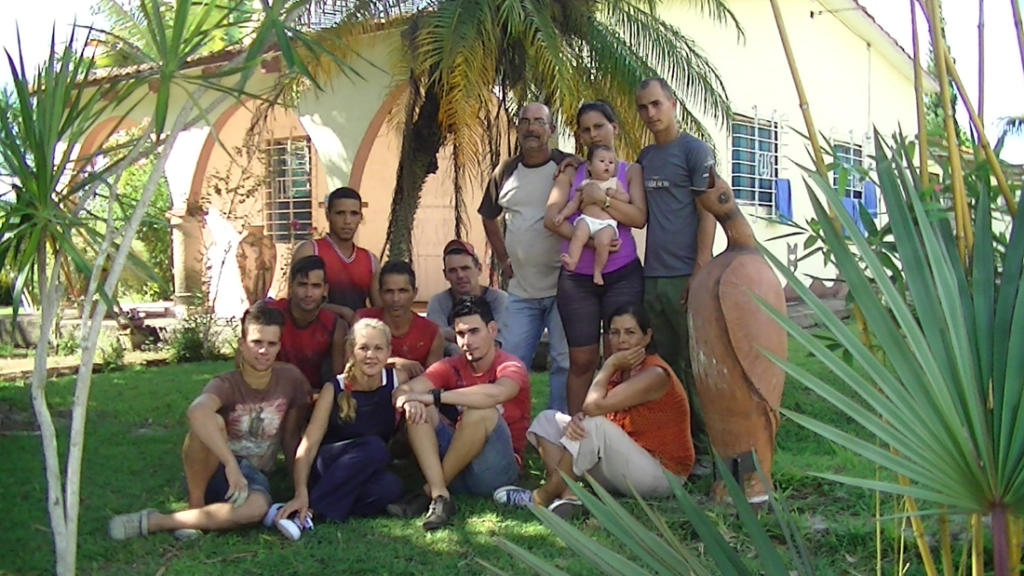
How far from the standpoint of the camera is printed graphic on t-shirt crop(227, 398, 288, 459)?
16.3 ft

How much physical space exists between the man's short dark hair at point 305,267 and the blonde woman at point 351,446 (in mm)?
670

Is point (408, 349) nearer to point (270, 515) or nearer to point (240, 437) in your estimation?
point (240, 437)

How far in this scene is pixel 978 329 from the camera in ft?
5.58

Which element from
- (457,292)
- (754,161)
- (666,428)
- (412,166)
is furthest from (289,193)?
(666,428)

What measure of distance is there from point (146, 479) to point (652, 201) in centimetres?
314

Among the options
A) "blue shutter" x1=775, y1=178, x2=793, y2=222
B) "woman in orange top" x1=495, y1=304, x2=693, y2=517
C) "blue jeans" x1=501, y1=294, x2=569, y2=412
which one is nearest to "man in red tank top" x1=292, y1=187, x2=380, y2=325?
"blue jeans" x1=501, y1=294, x2=569, y2=412

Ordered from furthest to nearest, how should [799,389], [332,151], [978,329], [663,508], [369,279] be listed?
[332,151]
[799,389]
[369,279]
[663,508]
[978,329]

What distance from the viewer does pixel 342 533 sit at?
4.61 m

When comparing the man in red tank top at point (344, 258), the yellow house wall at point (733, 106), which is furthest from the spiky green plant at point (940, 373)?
the yellow house wall at point (733, 106)

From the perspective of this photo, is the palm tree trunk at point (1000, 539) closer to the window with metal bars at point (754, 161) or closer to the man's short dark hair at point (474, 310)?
the man's short dark hair at point (474, 310)

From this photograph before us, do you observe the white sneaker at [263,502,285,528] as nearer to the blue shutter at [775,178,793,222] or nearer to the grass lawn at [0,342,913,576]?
the grass lawn at [0,342,913,576]

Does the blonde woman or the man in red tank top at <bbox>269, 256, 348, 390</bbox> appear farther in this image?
the man in red tank top at <bbox>269, 256, 348, 390</bbox>

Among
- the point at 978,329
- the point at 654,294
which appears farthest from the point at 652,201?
the point at 978,329

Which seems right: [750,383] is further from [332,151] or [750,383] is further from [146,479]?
[332,151]
